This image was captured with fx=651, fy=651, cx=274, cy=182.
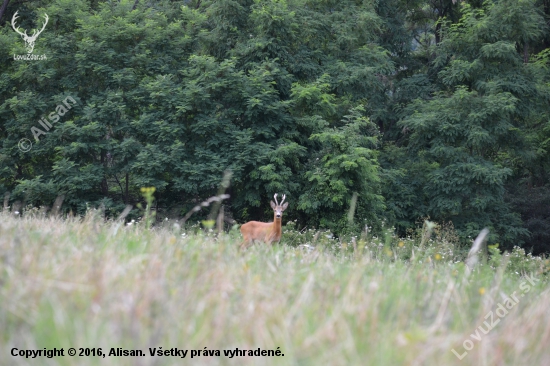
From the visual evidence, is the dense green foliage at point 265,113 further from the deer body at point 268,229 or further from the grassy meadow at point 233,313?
the grassy meadow at point 233,313

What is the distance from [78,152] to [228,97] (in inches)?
191

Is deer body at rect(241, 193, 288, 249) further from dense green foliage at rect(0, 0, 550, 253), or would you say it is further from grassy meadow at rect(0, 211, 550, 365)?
grassy meadow at rect(0, 211, 550, 365)

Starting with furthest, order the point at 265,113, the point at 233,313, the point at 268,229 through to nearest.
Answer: the point at 265,113 < the point at 268,229 < the point at 233,313

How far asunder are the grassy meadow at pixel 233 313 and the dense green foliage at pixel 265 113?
14.1 metres

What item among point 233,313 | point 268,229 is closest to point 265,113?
point 268,229

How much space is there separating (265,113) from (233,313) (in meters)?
16.6

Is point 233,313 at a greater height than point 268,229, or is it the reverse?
point 233,313

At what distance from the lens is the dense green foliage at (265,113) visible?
1919 cm

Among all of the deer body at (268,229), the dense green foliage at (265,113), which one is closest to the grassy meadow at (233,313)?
the deer body at (268,229)

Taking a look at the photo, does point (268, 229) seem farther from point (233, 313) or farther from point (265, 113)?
point (233, 313)

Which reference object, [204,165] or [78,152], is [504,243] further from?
[78,152]

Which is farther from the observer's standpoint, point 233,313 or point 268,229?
point 268,229

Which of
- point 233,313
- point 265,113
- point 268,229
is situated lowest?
point 268,229

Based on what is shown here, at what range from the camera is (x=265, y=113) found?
1967 cm
